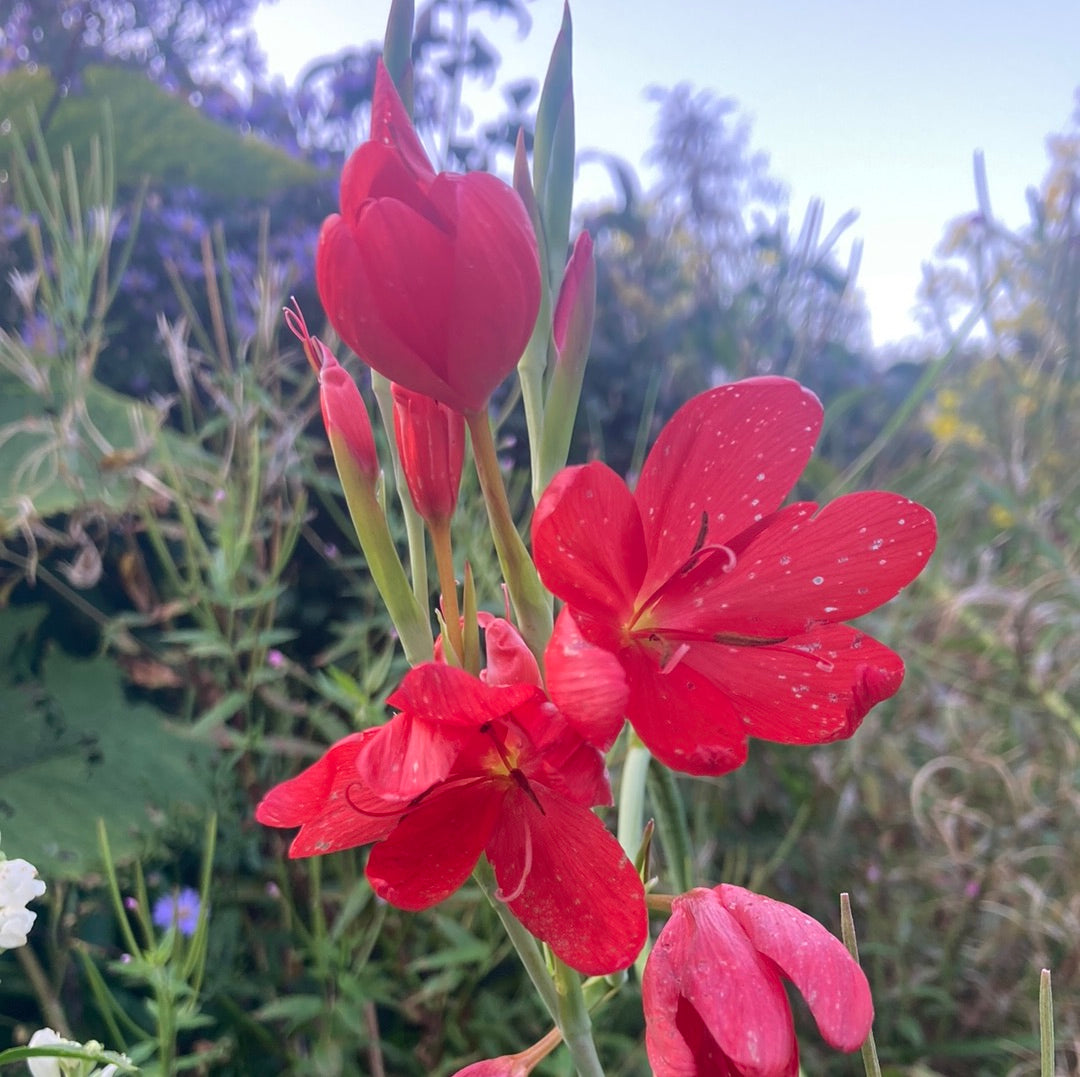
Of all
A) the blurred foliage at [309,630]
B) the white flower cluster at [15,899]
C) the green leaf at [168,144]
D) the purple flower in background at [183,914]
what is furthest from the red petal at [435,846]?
the green leaf at [168,144]

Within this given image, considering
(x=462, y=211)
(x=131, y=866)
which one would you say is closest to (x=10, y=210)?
(x=131, y=866)

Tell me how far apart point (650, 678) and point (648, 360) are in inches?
51.3

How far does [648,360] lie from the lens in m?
1.53

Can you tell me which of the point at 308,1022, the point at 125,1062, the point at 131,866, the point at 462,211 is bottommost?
the point at 308,1022

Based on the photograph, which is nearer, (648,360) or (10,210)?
(10,210)

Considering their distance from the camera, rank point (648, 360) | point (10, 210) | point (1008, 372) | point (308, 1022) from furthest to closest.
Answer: point (648, 360), point (1008, 372), point (10, 210), point (308, 1022)

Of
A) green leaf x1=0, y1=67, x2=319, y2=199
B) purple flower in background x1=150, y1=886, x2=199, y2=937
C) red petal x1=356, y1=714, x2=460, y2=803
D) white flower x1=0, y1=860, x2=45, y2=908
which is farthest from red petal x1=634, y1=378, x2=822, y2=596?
green leaf x1=0, y1=67, x2=319, y2=199

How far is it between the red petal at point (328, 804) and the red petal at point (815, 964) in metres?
0.13

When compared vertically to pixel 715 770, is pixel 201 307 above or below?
above

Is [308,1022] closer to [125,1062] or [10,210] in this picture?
[125,1062]

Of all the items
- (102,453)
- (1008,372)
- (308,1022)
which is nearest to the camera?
(308,1022)

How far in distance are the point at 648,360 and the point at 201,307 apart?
30.0 inches

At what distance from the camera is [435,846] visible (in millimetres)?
284

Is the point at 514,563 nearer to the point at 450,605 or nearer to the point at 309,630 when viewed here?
the point at 450,605
